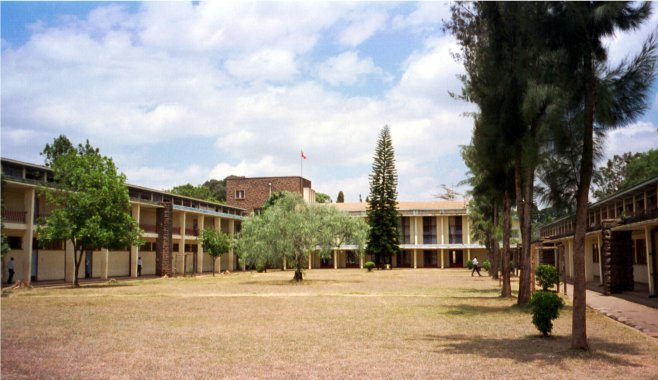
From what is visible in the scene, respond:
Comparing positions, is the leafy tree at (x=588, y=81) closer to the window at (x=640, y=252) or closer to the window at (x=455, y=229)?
the window at (x=640, y=252)

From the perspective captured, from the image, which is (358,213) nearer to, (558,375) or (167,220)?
(167,220)

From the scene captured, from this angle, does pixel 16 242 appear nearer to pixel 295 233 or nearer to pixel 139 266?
pixel 139 266

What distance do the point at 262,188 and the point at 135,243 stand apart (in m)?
38.3

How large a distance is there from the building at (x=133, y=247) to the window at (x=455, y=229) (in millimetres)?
23612

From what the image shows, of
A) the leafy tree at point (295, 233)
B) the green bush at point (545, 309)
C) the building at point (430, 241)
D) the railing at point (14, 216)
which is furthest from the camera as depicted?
the building at point (430, 241)

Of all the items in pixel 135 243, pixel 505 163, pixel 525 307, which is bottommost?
pixel 525 307

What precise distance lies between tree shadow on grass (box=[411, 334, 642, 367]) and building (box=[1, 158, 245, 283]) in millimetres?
23858

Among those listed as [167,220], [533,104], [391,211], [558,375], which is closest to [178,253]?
[167,220]

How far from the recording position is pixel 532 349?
10.2 m

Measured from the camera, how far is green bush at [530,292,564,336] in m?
11.4

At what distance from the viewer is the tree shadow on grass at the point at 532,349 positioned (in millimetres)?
9320

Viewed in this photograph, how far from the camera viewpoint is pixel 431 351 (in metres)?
9.97

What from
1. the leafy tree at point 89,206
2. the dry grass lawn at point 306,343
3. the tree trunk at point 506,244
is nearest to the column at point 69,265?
the leafy tree at point 89,206

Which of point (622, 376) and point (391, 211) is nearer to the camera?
point (622, 376)
